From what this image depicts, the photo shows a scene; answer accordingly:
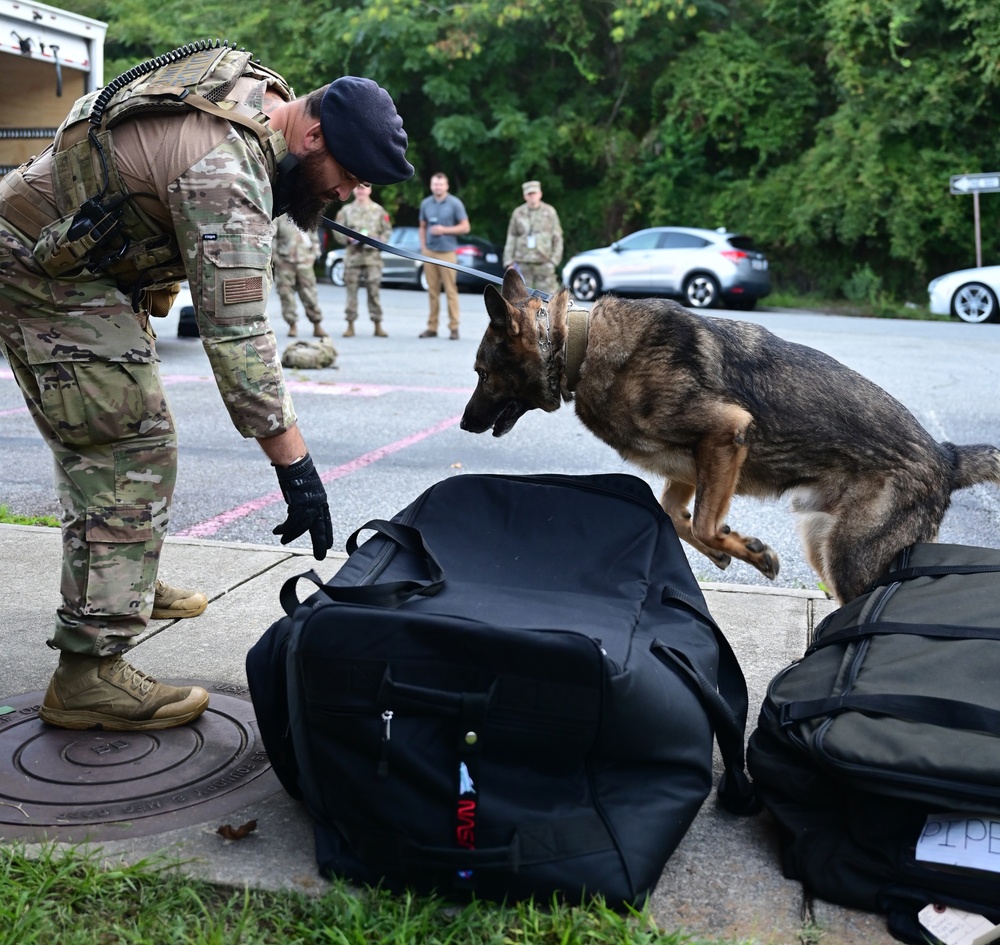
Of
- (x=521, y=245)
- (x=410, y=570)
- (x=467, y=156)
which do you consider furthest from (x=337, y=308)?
(x=410, y=570)

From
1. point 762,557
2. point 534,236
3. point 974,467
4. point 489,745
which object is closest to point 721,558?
point 762,557

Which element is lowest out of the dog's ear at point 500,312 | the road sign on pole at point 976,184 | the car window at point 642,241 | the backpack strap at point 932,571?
the backpack strap at point 932,571

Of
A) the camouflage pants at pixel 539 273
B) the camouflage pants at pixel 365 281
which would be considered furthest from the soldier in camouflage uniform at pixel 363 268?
the camouflage pants at pixel 539 273

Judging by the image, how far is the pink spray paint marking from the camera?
17.4 ft

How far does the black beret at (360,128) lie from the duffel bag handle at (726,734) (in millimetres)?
1443

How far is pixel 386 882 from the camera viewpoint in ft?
7.64

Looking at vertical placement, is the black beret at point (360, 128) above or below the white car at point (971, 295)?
above

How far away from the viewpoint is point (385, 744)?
2.21 metres

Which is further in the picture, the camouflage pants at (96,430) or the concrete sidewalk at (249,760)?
the camouflage pants at (96,430)

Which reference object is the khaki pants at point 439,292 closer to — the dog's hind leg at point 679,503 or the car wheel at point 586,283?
the car wheel at point 586,283

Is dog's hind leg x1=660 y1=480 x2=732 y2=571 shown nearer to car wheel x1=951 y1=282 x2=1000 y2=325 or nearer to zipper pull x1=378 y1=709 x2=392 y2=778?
zipper pull x1=378 y1=709 x2=392 y2=778

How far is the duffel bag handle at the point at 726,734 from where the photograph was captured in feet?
8.00

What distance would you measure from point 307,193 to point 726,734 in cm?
179

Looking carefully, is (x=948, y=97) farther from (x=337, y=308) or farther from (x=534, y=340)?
(x=534, y=340)
